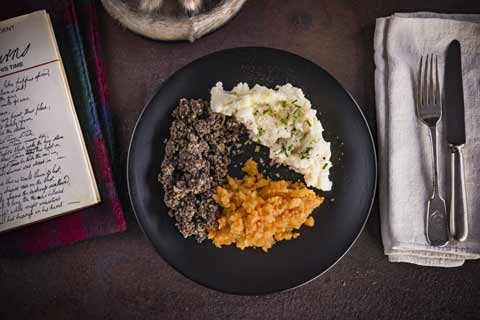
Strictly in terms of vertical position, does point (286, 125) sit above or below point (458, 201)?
above

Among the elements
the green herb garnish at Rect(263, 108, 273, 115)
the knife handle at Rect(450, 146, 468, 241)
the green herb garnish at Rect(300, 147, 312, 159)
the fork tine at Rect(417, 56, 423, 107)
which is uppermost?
the green herb garnish at Rect(263, 108, 273, 115)

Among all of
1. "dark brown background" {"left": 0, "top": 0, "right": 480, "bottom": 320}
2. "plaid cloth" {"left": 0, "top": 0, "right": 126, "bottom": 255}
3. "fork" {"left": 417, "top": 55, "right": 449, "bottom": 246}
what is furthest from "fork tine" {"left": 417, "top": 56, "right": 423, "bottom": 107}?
"plaid cloth" {"left": 0, "top": 0, "right": 126, "bottom": 255}

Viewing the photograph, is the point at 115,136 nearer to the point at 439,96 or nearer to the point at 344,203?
the point at 344,203

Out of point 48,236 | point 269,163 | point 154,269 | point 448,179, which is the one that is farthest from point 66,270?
point 448,179

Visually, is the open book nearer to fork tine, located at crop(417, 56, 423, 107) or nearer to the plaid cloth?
the plaid cloth

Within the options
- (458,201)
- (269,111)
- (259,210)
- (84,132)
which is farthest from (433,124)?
(84,132)

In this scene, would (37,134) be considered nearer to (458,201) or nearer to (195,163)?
(195,163)

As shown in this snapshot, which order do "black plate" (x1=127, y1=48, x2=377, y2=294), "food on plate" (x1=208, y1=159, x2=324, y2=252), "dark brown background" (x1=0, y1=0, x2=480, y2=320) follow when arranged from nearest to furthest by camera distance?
"food on plate" (x1=208, y1=159, x2=324, y2=252)
"black plate" (x1=127, y1=48, x2=377, y2=294)
"dark brown background" (x1=0, y1=0, x2=480, y2=320)
